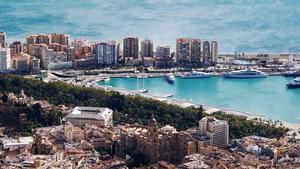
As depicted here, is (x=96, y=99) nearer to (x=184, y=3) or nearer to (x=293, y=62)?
(x=293, y=62)

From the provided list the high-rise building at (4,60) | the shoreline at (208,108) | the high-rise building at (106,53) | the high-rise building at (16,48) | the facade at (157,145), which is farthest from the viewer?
the high-rise building at (106,53)

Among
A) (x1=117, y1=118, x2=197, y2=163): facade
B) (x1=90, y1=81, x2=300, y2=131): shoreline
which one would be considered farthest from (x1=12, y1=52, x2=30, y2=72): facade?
(x1=117, y1=118, x2=197, y2=163): facade

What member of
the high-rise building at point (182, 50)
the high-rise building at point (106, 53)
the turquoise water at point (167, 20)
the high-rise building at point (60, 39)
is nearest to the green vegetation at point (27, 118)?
the high-rise building at point (106, 53)

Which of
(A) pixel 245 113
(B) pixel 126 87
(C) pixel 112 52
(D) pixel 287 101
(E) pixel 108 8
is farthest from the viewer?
(E) pixel 108 8

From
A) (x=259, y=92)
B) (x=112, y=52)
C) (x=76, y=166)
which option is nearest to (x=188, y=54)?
(x=112, y=52)

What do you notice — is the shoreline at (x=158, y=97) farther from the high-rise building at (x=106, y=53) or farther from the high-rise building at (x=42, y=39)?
the high-rise building at (x=42, y=39)

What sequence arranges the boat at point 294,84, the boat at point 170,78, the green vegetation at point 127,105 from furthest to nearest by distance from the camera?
the boat at point 170,78
the boat at point 294,84
the green vegetation at point 127,105
